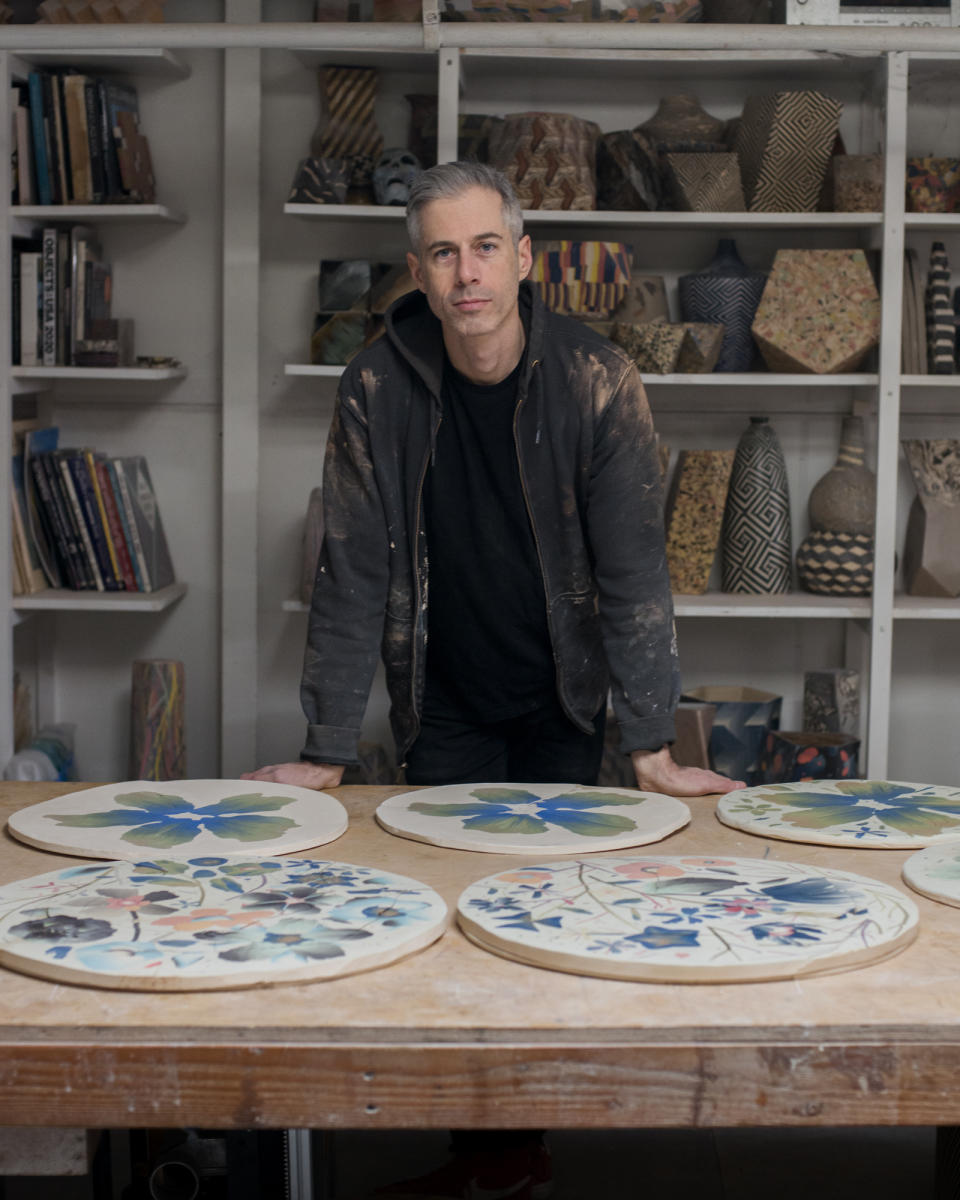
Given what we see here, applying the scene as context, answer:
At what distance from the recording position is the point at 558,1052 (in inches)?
38.6

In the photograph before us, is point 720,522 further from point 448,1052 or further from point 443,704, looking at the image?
point 448,1052

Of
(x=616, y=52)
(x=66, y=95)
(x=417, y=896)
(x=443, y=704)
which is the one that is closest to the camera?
(x=417, y=896)

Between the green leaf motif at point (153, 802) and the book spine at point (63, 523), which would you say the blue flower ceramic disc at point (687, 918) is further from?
the book spine at point (63, 523)

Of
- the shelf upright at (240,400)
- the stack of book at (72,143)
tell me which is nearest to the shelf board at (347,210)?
the shelf upright at (240,400)

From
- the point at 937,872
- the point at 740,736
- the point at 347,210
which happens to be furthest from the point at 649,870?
the point at 347,210

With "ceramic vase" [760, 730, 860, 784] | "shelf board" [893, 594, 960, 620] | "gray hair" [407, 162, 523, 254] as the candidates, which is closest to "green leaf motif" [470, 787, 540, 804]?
"gray hair" [407, 162, 523, 254]

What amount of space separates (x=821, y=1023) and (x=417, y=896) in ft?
1.31

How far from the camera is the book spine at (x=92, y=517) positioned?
10.6ft

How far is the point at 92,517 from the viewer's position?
3271 mm

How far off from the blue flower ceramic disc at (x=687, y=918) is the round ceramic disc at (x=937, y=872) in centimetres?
5

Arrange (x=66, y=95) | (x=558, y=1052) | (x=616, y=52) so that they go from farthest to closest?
(x=66, y=95) → (x=616, y=52) → (x=558, y=1052)

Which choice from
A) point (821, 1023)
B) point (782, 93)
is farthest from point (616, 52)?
point (821, 1023)

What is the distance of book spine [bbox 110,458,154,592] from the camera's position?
325cm

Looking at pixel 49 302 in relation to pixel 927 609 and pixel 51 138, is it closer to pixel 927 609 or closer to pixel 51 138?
pixel 51 138
